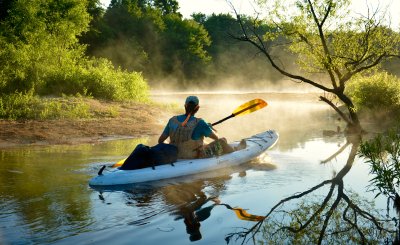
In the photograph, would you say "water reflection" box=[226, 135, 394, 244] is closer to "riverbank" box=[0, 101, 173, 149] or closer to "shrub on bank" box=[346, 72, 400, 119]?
"riverbank" box=[0, 101, 173, 149]

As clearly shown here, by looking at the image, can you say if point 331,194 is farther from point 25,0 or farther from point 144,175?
point 25,0

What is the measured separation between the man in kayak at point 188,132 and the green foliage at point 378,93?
1231 cm

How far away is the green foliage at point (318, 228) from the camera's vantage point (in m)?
6.47

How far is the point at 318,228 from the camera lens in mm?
6957

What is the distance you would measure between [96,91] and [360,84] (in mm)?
13217

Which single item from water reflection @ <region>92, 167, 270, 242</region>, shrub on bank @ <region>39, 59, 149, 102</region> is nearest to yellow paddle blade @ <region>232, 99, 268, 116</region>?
water reflection @ <region>92, 167, 270, 242</region>

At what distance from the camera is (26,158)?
12977 mm

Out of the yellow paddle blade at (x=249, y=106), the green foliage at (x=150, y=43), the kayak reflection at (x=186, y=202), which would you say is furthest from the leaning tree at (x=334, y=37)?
the green foliage at (x=150, y=43)

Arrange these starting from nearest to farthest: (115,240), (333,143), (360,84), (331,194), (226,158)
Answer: (115,240) → (331,194) → (226,158) → (333,143) → (360,84)

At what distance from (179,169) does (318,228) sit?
158 inches

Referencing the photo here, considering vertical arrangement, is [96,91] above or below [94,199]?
above

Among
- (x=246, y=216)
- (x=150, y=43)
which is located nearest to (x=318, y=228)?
(x=246, y=216)

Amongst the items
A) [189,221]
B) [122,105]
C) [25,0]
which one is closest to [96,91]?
[122,105]

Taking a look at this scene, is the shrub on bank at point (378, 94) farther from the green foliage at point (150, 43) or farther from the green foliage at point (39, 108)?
the green foliage at point (150, 43)
